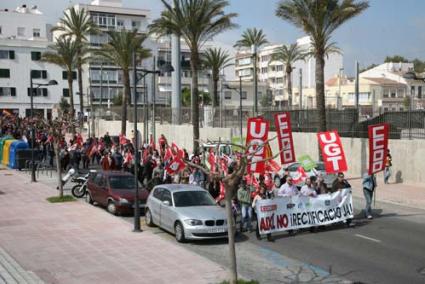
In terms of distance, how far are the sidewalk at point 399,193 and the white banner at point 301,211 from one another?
557 centimetres

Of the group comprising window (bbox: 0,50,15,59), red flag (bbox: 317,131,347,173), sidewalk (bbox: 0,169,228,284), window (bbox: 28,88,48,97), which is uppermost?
window (bbox: 0,50,15,59)

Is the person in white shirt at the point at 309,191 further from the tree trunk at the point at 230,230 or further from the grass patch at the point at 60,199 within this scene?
the grass patch at the point at 60,199

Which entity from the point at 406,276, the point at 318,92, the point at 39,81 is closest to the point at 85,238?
the point at 406,276

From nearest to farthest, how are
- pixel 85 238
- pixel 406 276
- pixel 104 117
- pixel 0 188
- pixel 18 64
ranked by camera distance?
pixel 406 276
pixel 85 238
pixel 0 188
pixel 104 117
pixel 18 64

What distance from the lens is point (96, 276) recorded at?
39.1 feet

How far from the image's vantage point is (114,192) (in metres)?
20.1

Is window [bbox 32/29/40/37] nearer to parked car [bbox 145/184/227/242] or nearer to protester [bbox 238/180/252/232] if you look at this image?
parked car [bbox 145/184/227/242]

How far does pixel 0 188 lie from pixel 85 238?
12.7m

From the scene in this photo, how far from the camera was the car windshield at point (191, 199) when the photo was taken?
1605cm

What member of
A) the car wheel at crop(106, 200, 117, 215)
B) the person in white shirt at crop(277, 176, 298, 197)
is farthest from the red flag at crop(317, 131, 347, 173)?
the car wheel at crop(106, 200, 117, 215)

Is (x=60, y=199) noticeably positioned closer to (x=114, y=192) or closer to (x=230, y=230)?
(x=114, y=192)

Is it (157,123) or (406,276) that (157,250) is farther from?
(157,123)

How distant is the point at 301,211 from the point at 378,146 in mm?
4988

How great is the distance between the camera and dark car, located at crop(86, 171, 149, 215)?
19634mm
